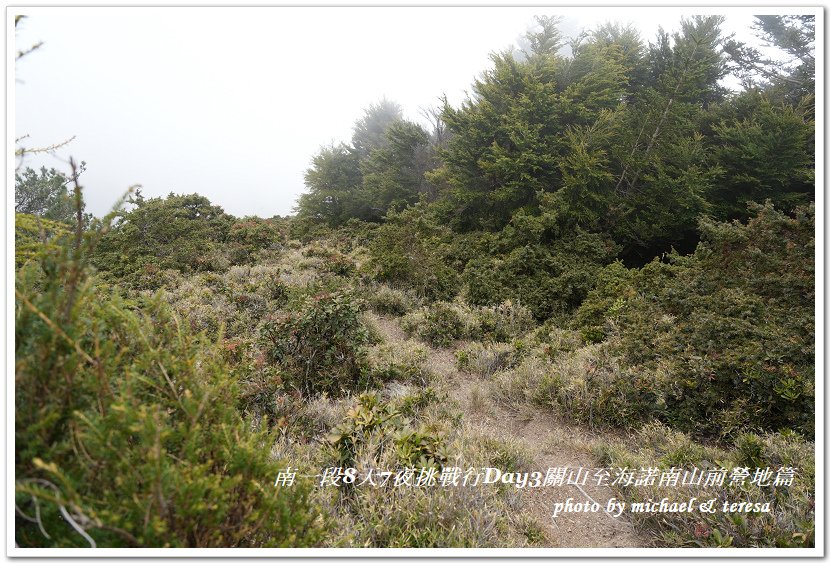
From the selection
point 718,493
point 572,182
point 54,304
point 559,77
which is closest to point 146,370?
point 54,304

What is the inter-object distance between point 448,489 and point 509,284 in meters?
6.69

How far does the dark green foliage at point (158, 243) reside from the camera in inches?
410

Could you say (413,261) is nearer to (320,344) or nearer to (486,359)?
(486,359)

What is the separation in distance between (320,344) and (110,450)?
13.2ft

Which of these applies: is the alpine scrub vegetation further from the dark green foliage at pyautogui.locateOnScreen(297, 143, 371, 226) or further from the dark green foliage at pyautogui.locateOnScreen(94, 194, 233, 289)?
the dark green foliage at pyautogui.locateOnScreen(297, 143, 371, 226)

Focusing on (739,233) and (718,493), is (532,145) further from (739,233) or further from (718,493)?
(718,493)

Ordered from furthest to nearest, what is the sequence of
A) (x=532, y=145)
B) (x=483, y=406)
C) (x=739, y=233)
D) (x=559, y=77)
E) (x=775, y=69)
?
1. (x=775, y=69)
2. (x=559, y=77)
3. (x=532, y=145)
4. (x=739, y=233)
5. (x=483, y=406)

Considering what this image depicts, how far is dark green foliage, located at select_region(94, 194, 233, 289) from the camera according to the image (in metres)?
10.4

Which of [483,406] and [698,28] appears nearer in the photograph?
[483,406]

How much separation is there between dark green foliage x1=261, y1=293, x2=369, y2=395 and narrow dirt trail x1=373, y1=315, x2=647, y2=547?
49.0 inches

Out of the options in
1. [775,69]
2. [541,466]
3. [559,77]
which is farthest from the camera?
[775,69]

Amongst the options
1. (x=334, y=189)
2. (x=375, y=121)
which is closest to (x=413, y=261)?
(x=334, y=189)

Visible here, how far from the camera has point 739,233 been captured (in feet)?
18.4

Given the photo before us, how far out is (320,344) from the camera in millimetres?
5453
